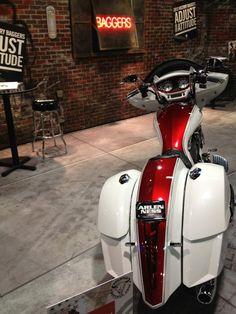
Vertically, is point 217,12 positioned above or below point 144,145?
above

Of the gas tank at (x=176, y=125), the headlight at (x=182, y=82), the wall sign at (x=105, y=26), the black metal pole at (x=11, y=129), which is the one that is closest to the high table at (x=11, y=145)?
the black metal pole at (x=11, y=129)

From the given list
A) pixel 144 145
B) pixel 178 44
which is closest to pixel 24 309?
pixel 144 145

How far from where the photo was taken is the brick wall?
177 inches

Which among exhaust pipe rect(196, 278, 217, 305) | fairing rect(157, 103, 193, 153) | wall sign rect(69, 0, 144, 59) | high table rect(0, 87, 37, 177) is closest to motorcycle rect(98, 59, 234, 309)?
exhaust pipe rect(196, 278, 217, 305)

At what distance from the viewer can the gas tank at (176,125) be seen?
1.92 meters

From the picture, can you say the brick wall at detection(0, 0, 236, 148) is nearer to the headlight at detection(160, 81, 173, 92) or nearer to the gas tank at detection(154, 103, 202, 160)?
the headlight at detection(160, 81, 173, 92)

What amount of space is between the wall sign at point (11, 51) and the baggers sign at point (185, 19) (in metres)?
3.13

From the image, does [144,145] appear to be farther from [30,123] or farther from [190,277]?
[190,277]

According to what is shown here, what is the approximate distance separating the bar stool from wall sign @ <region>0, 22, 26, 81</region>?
60 centimetres

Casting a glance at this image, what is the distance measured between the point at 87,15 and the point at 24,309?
4.28 metres

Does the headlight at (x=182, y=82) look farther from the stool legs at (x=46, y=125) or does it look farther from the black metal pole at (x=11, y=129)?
the stool legs at (x=46, y=125)

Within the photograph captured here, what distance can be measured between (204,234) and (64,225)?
57.5 inches

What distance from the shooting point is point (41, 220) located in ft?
8.67

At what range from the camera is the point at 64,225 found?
101 inches
